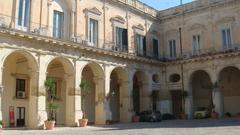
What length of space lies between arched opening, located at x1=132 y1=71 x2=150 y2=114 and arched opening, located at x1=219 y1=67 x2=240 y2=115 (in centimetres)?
763

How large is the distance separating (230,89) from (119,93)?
11494mm

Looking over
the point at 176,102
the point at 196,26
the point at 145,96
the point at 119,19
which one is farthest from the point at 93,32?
the point at 176,102

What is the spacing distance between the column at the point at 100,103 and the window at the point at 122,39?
174 inches

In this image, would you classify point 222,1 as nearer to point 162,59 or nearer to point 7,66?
point 162,59

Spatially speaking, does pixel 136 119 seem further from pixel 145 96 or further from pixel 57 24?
pixel 57 24

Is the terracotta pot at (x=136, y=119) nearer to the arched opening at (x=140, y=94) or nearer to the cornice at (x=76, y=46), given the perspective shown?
the arched opening at (x=140, y=94)

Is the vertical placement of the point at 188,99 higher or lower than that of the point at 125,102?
higher

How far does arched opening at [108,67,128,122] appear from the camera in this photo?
29242mm

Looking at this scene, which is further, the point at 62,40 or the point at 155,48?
the point at 155,48

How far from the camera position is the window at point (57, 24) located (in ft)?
80.7

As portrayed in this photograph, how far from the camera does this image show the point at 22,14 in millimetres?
22312

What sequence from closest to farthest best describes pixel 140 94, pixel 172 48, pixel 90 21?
pixel 90 21 → pixel 140 94 → pixel 172 48

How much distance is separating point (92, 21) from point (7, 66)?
8.04m

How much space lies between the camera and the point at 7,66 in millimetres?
23719
